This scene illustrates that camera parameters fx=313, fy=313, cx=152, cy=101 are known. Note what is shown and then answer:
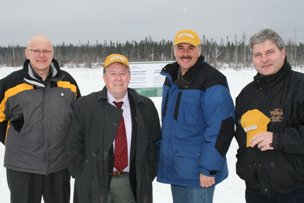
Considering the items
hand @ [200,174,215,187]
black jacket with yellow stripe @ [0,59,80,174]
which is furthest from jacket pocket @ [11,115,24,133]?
hand @ [200,174,215,187]

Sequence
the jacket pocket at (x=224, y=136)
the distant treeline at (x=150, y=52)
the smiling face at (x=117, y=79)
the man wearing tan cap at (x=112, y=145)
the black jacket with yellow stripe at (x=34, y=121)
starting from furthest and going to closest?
1. the distant treeline at (x=150, y=52)
2. the black jacket with yellow stripe at (x=34, y=121)
3. the smiling face at (x=117, y=79)
4. the man wearing tan cap at (x=112, y=145)
5. the jacket pocket at (x=224, y=136)

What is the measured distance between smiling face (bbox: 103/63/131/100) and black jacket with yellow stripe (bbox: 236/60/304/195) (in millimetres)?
1072

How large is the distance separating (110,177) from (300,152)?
1.47m

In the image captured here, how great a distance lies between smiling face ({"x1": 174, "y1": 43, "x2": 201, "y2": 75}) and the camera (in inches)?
107

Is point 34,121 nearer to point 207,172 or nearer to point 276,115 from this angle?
point 207,172

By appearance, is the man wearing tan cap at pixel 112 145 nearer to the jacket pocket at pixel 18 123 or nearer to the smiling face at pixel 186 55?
the smiling face at pixel 186 55

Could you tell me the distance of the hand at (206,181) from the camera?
255 centimetres

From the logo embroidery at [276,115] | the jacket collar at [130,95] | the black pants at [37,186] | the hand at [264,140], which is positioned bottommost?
the black pants at [37,186]

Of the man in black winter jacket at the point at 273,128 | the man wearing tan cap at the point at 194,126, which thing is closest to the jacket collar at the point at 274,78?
the man in black winter jacket at the point at 273,128

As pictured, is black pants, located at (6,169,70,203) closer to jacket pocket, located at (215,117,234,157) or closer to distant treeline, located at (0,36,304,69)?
jacket pocket, located at (215,117,234,157)

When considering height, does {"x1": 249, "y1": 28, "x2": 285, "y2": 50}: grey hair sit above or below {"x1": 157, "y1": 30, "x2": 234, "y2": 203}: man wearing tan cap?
above

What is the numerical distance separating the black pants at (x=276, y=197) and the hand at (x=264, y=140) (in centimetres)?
36

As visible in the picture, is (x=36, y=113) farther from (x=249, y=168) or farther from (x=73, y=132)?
(x=249, y=168)

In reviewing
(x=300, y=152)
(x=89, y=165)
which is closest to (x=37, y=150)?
(x=89, y=165)
